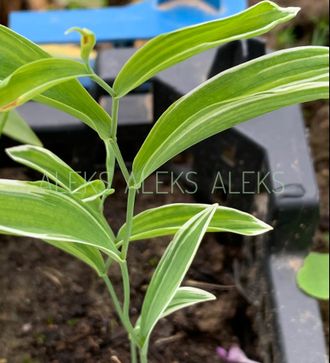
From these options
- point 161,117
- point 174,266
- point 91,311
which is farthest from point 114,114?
point 91,311

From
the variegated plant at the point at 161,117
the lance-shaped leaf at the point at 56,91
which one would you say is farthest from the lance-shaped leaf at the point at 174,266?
the lance-shaped leaf at the point at 56,91

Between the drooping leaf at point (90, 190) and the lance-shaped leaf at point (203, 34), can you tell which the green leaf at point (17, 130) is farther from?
the lance-shaped leaf at point (203, 34)

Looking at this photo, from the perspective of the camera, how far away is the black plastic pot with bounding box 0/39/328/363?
763 millimetres

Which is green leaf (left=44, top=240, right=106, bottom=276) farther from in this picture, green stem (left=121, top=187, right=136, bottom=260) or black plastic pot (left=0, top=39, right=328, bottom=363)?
black plastic pot (left=0, top=39, right=328, bottom=363)

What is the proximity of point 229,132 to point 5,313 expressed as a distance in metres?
0.34

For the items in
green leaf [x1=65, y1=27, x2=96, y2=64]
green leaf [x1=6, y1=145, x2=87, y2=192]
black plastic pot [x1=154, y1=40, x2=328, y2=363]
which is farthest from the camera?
black plastic pot [x1=154, y1=40, x2=328, y2=363]

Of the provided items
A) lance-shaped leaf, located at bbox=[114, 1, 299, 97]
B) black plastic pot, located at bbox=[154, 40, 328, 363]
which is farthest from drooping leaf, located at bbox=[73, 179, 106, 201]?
black plastic pot, located at bbox=[154, 40, 328, 363]

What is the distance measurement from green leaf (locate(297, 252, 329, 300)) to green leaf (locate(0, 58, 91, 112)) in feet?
1.47

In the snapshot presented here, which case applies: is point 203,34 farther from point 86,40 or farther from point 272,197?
point 272,197

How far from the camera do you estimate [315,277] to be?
0.80 m

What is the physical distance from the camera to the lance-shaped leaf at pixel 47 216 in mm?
493

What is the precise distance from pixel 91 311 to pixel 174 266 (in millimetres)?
335

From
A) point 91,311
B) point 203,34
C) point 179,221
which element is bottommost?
point 91,311

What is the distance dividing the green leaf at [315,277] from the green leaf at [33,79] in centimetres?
45
